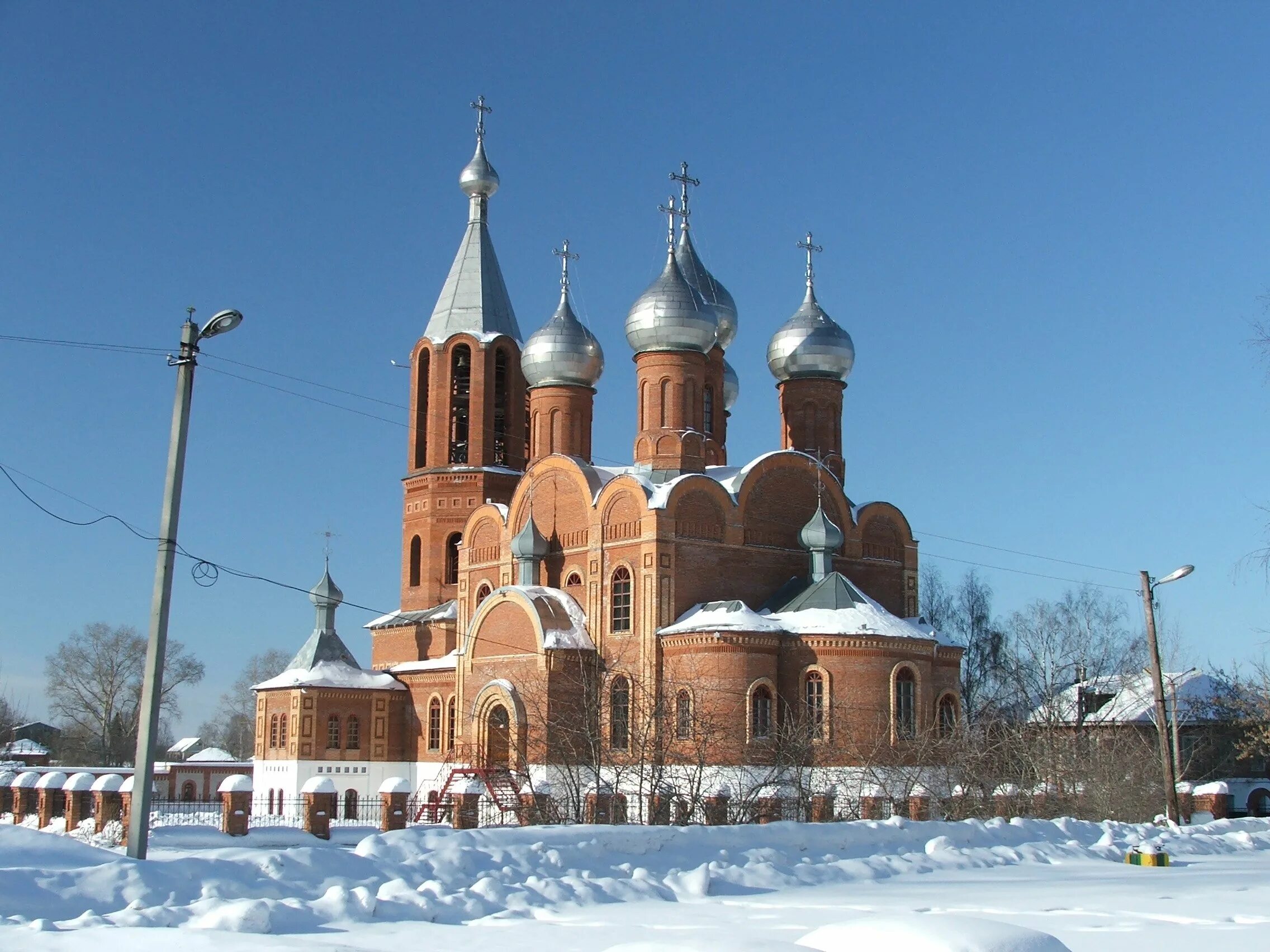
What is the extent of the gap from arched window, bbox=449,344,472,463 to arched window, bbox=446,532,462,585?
5.40ft

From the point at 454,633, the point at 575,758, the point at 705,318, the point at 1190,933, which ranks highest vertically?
the point at 705,318

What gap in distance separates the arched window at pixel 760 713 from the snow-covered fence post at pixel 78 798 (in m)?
9.56

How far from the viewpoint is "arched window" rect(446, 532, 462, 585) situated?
99.1ft

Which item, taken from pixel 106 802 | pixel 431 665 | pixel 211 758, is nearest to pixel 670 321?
pixel 431 665

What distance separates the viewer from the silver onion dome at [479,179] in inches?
1296

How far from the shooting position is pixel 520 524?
26625mm

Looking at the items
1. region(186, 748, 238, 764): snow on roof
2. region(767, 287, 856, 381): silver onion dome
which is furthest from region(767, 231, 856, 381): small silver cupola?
region(186, 748, 238, 764): snow on roof

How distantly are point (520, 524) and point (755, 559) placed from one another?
456 centimetres

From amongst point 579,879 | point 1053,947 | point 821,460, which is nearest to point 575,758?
point 579,879

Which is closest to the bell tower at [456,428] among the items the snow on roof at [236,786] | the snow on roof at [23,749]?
the snow on roof at [236,786]

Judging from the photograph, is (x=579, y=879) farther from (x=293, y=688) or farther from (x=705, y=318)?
(x=293, y=688)

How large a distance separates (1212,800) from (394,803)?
40.5 feet

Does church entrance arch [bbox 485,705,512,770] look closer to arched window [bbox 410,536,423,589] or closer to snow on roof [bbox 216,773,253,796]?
arched window [bbox 410,536,423,589]

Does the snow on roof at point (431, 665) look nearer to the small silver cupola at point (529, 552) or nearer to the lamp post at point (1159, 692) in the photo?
the small silver cupola at point (529, 552)
